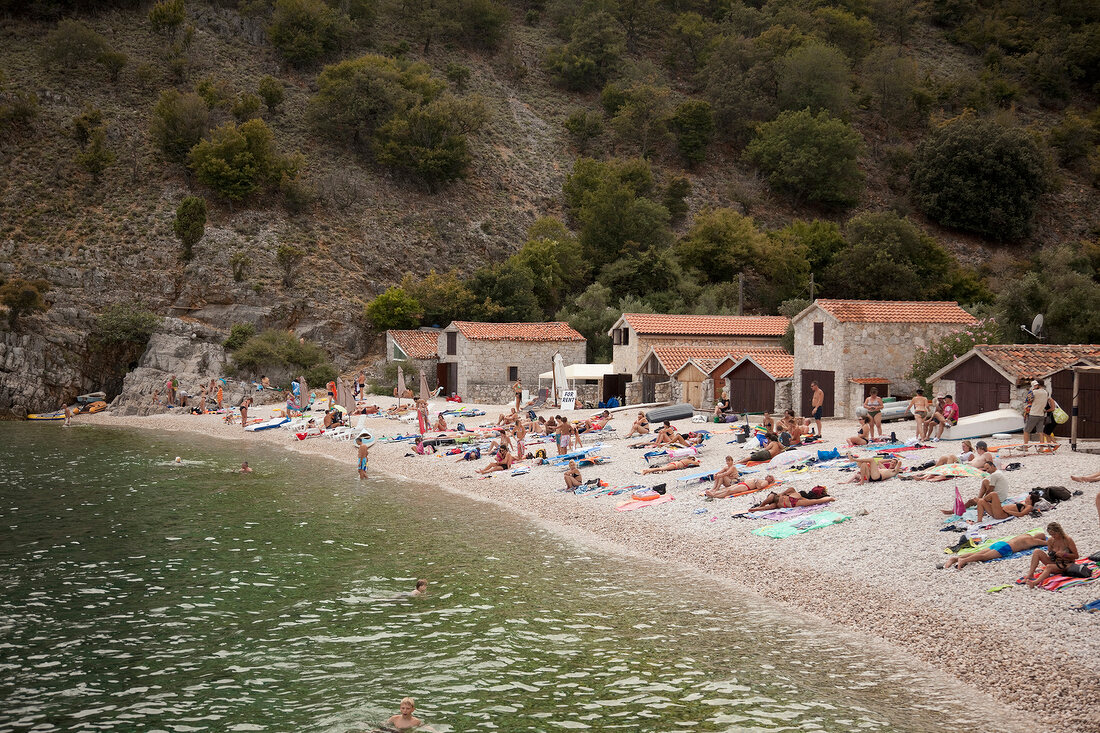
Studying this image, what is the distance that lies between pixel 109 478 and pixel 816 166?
63237 mm

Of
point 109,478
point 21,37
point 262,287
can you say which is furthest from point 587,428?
point 21,37

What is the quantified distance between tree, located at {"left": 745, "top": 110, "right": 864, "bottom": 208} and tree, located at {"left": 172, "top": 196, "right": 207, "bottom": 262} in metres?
46.9

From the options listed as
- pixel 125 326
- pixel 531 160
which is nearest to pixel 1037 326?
pixel 125 326

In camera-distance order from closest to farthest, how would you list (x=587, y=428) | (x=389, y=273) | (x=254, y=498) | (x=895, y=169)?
(x=254, y=498) → (x=587, y=428) → (x=389, y=273) → (x=895, y=169)

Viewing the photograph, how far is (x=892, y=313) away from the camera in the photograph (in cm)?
3247

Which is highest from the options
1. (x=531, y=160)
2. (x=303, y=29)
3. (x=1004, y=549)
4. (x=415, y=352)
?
(x=303, y=29)

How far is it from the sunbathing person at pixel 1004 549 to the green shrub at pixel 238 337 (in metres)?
45.5

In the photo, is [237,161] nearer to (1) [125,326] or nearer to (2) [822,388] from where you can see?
(1) [125,326]

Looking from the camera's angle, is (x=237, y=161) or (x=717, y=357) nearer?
(x=717, y=357)

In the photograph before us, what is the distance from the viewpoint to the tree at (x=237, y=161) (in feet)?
196

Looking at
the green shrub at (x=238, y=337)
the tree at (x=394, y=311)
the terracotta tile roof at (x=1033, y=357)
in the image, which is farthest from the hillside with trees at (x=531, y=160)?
the terracotta tile roof at (x=1033, y=357)

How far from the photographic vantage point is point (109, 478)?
2630 centimetres

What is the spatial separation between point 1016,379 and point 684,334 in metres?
19.8

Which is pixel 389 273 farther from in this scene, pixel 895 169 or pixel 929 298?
pixel 895 169
